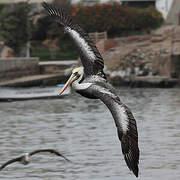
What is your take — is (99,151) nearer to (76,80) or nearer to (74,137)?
(74,137)

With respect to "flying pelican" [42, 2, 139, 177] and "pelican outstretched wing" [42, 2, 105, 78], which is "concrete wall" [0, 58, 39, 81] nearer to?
"flying pelican" [42, 2, 139, 177]

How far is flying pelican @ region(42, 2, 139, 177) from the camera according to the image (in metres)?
16.8

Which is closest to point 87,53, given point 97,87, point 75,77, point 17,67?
point 75,77

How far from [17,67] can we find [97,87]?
3435 cm

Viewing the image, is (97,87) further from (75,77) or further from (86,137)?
(86,137)

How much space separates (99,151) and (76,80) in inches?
252

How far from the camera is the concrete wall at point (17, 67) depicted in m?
50.8

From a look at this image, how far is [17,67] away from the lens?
52281 millimetres

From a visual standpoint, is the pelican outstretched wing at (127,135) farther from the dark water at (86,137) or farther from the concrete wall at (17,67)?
the concrete wall at (17,67)

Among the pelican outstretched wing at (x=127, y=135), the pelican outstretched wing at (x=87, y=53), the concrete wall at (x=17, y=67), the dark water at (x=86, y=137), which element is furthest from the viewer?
the concrete wall at (x=17, y=67)

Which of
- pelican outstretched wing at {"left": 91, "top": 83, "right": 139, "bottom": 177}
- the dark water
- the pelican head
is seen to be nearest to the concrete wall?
the dark water

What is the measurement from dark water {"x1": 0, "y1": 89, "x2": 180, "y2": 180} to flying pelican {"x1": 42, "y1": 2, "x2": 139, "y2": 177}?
2763 millimetres

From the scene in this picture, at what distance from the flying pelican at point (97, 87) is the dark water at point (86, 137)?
276cm

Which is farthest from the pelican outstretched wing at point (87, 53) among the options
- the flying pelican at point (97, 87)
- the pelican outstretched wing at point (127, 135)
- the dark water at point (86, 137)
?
the dark water at point (86, 137)
